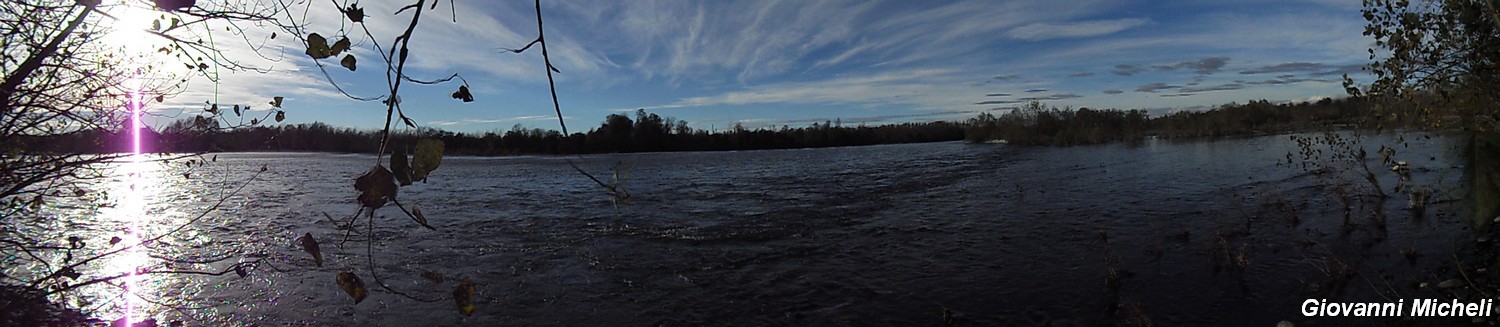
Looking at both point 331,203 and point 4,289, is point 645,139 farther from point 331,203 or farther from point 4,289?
point 4,289

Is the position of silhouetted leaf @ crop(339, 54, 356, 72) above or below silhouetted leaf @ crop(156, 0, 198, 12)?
below

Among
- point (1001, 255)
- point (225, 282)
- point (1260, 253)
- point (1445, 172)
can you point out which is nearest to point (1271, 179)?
point (1445, 172)

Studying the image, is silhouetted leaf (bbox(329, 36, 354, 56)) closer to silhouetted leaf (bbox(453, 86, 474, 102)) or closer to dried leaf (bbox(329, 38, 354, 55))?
dried leaf (bbox(329, 38, 354, 55))

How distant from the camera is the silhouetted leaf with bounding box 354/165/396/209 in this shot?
1201mm

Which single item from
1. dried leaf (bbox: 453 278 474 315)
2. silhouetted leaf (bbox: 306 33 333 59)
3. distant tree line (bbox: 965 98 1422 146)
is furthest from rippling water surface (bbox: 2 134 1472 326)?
distant tree line (bbox: 965 98 1422 146)

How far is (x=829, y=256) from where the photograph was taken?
38.9 ft

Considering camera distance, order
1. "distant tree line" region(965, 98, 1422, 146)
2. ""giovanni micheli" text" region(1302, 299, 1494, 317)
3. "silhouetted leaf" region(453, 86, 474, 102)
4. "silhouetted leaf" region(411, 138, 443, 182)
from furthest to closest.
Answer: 1. "distant tree line" region(965, 98, 1422, 146)
2. ""giovanni micheli" text" region(1302, 299, 1494, 317)
3. "silhouetted leaf" region(453, 86, 474, 102)
4. "silhouetted leaf" region(411, 138, 443, 182)

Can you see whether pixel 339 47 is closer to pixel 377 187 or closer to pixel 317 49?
pixel 317 49

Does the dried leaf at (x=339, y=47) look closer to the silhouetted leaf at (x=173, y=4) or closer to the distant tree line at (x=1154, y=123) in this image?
the silhouetted leaf at (x=173, y=4)

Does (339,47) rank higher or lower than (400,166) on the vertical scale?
higher

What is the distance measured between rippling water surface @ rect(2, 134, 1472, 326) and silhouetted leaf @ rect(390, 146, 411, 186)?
712 cm

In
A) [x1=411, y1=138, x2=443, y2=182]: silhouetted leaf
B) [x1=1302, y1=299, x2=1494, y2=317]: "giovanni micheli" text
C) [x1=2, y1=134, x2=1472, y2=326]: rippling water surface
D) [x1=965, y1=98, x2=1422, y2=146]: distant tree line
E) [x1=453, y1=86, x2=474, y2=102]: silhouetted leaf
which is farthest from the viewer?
[x1=965, y1=98, x2=1422, y2=146]: distant tree line

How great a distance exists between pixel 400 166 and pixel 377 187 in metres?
0.07

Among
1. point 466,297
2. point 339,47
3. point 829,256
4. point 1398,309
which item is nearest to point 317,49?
point 339,47
